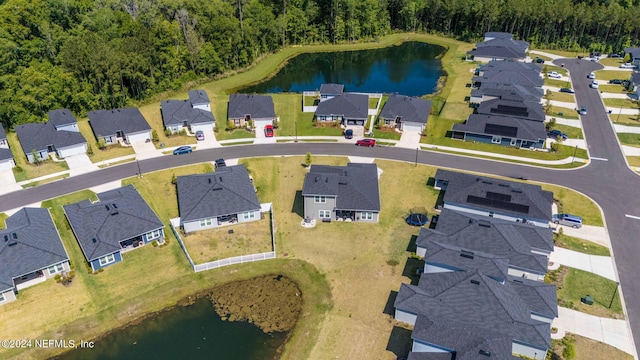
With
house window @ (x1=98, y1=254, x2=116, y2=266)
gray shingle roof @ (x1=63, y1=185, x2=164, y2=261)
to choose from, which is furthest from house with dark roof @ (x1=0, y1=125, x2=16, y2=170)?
house window @ (x1=98, y1=254, x2=116, y2=266)

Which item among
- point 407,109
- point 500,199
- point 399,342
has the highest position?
point 407,109

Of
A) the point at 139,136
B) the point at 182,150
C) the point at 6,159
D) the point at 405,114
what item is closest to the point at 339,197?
the point at 405,114

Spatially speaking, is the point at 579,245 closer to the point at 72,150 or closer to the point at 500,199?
the point at 500,199

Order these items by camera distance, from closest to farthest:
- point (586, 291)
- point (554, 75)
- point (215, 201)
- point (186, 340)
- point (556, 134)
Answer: point (186, 340) → point (586, 291) → point (215, 201) → point (556, 134) → point (554, 75)

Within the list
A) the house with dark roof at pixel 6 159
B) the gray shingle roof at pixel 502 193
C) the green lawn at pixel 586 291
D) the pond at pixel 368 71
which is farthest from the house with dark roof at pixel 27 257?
the pond at pixel 368 71

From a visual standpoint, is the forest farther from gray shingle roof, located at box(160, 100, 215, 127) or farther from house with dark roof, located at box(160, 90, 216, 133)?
house with dark roof, located at box(160, 90, 216, 133)

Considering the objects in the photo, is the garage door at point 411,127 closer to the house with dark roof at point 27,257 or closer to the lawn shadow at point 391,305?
the lawn shadow at point 391,305
